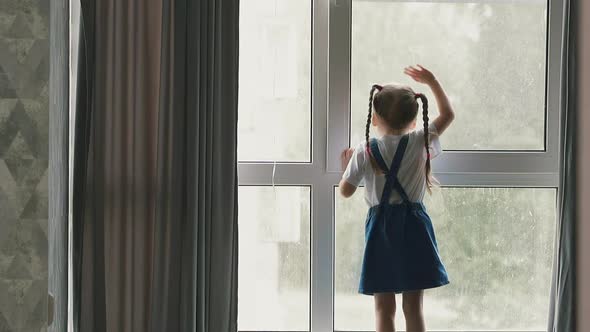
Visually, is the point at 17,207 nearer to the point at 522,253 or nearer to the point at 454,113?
the point at 454,113

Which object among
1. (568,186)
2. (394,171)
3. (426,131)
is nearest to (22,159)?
(394,171)

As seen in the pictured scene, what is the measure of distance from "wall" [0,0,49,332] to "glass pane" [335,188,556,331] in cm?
125

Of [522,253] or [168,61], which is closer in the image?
[168,61]

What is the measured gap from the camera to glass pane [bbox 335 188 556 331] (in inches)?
109

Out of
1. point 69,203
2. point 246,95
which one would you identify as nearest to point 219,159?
point 246,95

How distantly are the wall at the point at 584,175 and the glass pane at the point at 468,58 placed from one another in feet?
0.74

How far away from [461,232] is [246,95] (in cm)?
99

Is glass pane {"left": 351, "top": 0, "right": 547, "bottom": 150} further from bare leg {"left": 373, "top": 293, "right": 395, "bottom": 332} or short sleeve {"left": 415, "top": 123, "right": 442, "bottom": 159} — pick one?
bare leg {"left": 373, "top": 293, "right": 395, "bottom": 332}

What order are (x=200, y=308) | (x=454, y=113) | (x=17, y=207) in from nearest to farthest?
(x=17, y=207) < (x=200, y=308) < (x=454, y=113)

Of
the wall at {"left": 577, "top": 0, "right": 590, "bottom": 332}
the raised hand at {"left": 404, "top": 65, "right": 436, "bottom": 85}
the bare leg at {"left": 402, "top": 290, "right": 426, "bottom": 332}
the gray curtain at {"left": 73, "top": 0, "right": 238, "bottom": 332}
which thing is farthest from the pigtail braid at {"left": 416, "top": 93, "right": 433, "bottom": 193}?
the gray curtain at {"left": 73, "top": 0, "right": 238, "bottom": 332}

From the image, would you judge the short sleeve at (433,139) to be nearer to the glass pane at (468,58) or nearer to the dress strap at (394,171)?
the dress strap at (394,171)

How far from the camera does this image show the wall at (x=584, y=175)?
2537 millimetres

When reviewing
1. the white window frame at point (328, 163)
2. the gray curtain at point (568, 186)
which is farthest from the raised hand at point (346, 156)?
the gray curtain at point (568, 186)

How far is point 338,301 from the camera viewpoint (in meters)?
2.78
